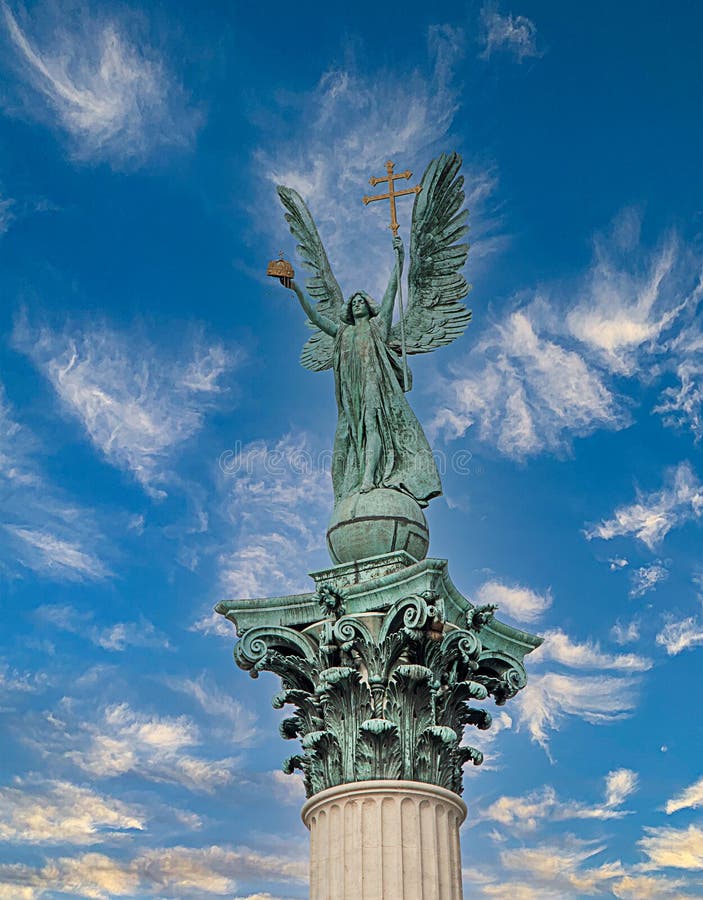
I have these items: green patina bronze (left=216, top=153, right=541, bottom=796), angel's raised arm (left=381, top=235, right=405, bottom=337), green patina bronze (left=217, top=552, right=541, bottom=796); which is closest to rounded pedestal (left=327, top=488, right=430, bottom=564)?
green patina bronze (left=216, top=153, right=541, bottom=796)

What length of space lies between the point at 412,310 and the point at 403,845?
12.9m

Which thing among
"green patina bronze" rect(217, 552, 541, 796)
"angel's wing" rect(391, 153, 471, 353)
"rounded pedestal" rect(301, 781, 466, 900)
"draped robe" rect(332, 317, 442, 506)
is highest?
"angel's wing" rect(391, 153, 471, 353)

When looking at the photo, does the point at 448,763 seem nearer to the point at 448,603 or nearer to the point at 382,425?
the point at 448,603

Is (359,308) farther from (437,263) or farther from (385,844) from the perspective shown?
(385,844)

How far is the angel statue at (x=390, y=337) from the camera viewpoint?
2392cm

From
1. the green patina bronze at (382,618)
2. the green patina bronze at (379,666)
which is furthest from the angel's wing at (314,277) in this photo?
the green patina bronze at (379,666)

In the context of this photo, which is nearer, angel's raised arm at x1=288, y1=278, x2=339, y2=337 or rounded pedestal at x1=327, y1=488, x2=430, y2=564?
rounded pedestal at x1=327, y1=488, x2=430, y2=564

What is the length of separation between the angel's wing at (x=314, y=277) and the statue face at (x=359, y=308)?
193 cm

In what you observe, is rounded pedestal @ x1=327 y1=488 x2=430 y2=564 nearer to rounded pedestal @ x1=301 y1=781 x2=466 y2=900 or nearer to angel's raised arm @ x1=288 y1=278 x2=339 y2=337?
rounded pedestal @ x1=301 y1=781 x2=466 y2=900

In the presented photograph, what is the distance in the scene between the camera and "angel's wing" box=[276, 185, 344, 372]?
2781 cm

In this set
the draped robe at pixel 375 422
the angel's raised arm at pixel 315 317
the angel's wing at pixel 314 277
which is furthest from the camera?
the angel's wing at pixel 314 277

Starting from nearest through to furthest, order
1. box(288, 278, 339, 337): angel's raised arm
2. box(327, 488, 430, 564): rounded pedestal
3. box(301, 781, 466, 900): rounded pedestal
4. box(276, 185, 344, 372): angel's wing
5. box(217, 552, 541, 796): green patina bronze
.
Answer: box(301, 781, 466, 900): rounded pedestal < box(217, 552, 541, 796): green patina bronze < box(327, 488, 430, 564): rounded pedestal < box(288, 278, 339, 337): angel's raised arm < box(276, 185, 344, 372): angel's wing

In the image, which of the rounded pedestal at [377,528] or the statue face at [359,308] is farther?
the statue face at [359,308]

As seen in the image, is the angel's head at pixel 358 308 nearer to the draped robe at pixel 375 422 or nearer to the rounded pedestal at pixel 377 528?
the draped robe at pixel 375 422
